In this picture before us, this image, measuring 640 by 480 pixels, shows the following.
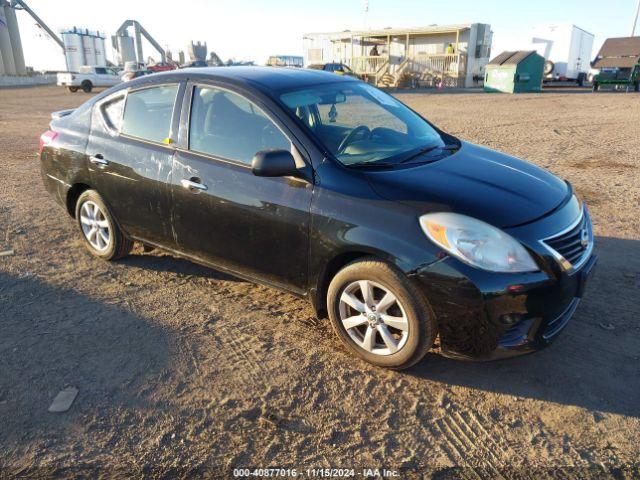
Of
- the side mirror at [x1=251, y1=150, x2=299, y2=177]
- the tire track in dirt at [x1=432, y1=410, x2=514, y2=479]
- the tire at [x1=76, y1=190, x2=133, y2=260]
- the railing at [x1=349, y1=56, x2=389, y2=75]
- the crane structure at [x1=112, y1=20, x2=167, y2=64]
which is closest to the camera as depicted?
the tire track in dirt at [x1=432, y1=410, x2=514, y2=479]

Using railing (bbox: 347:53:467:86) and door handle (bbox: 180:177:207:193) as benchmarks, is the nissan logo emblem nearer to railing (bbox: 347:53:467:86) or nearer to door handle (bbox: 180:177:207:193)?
door handle (bbox: 180:177:207:193)

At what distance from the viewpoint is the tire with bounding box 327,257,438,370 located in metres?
2.81

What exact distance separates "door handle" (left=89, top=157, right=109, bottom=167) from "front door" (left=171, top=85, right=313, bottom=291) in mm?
888

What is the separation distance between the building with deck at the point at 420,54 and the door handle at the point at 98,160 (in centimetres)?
2977

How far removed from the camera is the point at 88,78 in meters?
31.0

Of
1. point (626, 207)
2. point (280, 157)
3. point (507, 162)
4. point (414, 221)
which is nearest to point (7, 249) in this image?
point (280, 157)

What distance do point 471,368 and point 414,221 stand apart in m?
1.06

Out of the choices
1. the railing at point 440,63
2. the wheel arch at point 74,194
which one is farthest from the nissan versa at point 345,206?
the railing at point 440,63

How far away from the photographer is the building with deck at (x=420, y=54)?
3144cm

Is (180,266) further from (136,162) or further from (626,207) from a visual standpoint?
(626,207)

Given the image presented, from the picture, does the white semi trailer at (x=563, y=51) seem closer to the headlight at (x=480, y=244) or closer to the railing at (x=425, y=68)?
the railing at (x=425, y=68)

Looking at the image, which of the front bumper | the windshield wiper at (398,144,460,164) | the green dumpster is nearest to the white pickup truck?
the green dumpster

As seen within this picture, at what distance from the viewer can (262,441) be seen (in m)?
2.56

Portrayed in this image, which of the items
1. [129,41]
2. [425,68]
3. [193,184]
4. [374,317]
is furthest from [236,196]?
[129,41]
